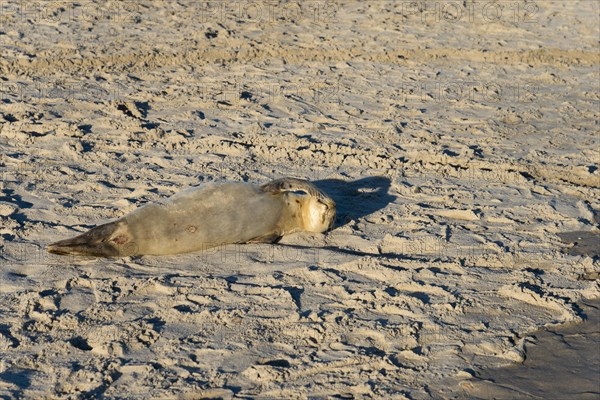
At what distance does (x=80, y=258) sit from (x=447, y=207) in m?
2.73

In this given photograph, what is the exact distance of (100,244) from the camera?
553 cm

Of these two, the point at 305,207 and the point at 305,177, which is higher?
the point at 305,177

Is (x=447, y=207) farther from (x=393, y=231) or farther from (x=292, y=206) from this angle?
(x=292, y=206)

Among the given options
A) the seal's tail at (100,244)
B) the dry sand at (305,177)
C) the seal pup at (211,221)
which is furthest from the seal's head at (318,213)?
the seal's tail at (100,244)

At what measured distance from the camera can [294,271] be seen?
5.55 meters

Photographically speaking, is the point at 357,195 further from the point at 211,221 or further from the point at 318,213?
the point at 211,221

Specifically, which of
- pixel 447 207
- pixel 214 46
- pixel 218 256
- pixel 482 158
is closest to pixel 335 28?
pixel 214 46

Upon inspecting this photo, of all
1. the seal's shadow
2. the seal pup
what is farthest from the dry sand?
the seal pup

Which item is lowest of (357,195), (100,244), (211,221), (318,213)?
(100,244)

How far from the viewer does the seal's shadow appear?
6484 millimetres

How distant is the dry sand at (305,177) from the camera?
4.66 metres

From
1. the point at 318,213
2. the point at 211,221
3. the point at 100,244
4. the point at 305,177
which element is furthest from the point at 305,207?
the point at 100,244

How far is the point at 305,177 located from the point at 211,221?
1.38 metres

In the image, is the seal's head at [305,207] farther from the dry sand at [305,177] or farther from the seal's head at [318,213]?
the dry sand at [305,177]
